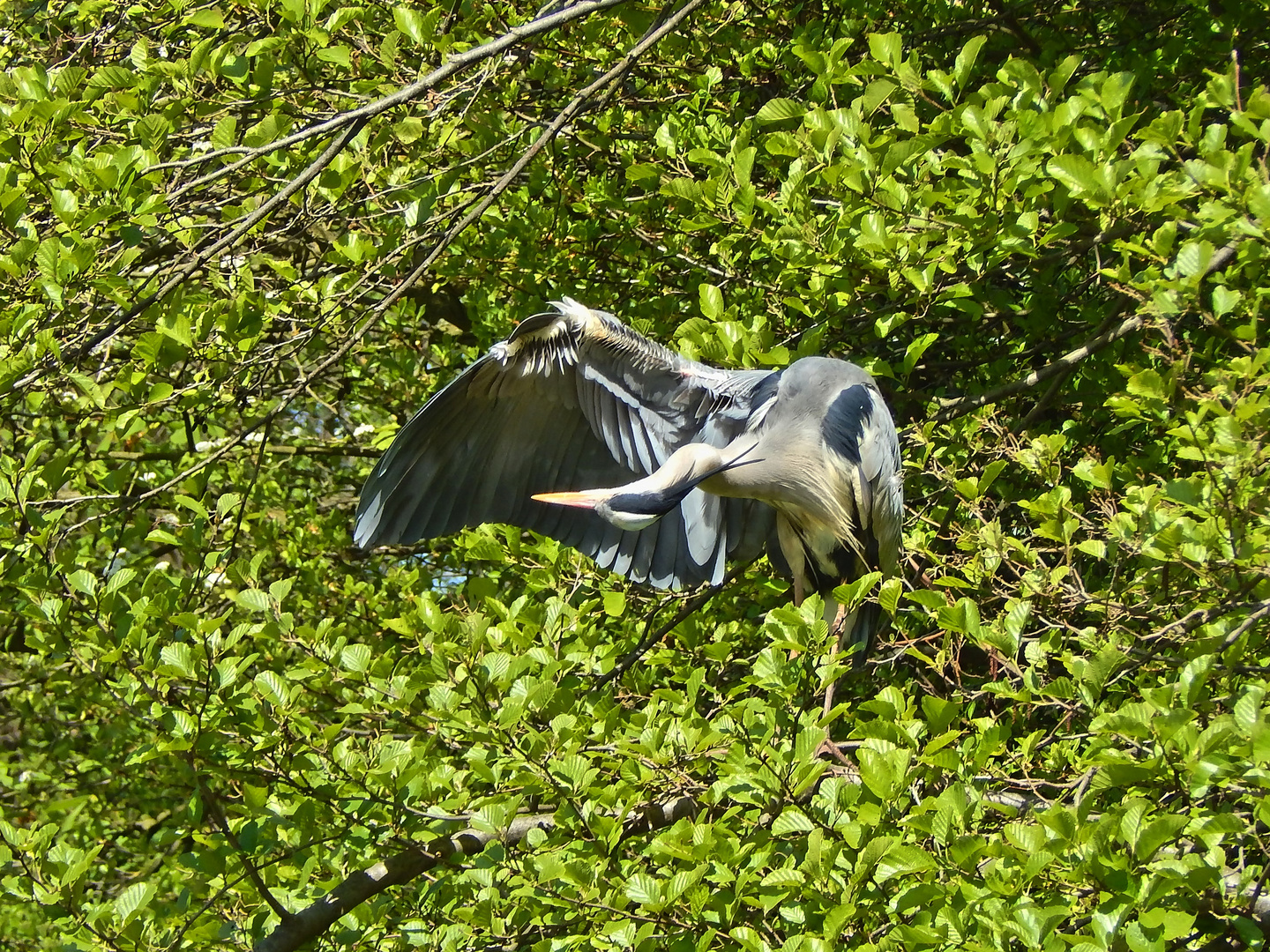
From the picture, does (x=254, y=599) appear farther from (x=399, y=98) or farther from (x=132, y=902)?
(x=399, y=98)

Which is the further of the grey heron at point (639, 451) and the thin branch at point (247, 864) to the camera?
the grey heron at point (639, 451)

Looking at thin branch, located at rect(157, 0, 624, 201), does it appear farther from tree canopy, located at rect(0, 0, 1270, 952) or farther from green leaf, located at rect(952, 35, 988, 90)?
green leaf, located at rect(952, 35, 988, 90)

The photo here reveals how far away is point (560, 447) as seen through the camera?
366cm

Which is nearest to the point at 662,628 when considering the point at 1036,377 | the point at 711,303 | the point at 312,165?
the point at 711,303

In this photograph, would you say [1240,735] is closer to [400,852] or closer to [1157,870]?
[1157,870]

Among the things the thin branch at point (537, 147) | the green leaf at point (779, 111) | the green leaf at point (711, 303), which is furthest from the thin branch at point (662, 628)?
the green leaf at point (779, 111)

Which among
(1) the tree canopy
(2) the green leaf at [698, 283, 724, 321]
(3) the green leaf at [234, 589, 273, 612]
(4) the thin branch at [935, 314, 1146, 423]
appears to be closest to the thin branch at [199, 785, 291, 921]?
(1) the tree canopy

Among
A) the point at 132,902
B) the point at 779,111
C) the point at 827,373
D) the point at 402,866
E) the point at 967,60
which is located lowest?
the point at 402,866

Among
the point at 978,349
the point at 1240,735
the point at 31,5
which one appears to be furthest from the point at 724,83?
the point at 1240,735

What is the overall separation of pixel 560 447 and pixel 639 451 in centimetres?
26

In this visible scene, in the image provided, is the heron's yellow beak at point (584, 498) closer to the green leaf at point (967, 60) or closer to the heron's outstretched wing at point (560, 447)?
the heron's outstretched wing at point (560, 447)

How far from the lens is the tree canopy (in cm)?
207

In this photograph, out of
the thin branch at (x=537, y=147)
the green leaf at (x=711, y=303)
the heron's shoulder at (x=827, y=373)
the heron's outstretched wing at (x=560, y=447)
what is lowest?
the heron's outstretched wing at (x=560, y=447)

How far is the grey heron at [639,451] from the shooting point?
334 cm
